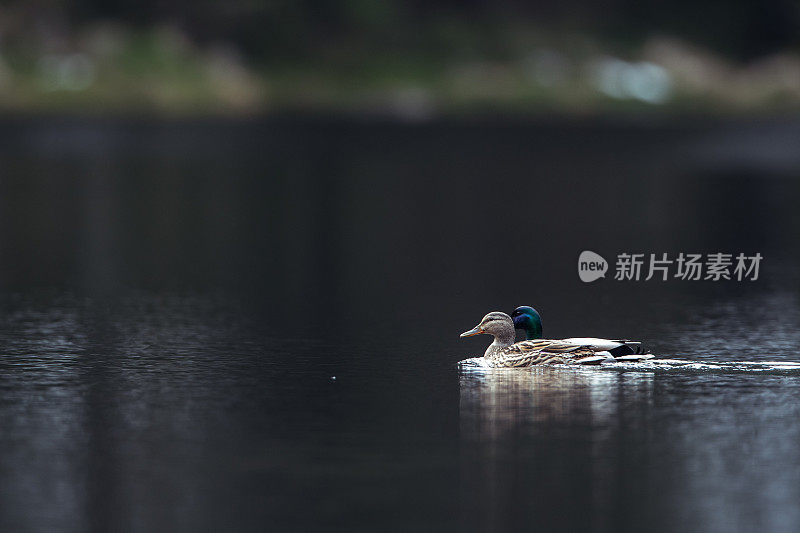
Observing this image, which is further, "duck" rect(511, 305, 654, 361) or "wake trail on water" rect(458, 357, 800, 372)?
"wake trail on water" rect(458, 357, 800, 372)

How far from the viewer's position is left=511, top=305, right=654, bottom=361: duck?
20.2m

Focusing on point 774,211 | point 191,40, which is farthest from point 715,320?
point 191,40

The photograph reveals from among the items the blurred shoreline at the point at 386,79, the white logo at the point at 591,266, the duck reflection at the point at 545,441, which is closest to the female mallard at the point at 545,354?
the duck reflection at the point at 545,441

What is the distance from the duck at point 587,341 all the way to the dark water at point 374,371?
0.25 meters

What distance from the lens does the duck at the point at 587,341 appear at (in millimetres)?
20188

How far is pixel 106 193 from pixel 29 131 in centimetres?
4635

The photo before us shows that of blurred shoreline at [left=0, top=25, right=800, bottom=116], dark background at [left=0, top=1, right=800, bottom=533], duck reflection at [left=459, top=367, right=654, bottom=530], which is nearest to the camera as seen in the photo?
duck reflection at [left=459, top=367, right=654, bottom=530]

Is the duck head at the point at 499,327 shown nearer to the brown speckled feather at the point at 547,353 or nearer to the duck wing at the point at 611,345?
the brown speckled feather at the point at 547,353

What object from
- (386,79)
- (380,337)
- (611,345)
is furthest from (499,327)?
(386,79)

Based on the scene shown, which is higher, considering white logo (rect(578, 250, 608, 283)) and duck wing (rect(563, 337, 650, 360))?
white logo (rect(578, 250, 608, 283))

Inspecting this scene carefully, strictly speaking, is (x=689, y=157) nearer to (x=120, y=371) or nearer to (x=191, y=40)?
(x=120, y=371)

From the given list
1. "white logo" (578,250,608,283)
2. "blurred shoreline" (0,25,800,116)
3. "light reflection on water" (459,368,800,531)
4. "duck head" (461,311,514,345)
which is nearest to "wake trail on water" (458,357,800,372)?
"light reflection on water" (459,368,800,531)

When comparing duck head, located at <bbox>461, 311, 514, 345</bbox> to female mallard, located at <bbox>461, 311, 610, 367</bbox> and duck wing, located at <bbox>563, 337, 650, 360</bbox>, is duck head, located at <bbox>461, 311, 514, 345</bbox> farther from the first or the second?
duck wing, located at <bbox>563, 337, 650, 360</bbox>

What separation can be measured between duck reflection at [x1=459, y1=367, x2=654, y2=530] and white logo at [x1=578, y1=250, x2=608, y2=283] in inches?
431
